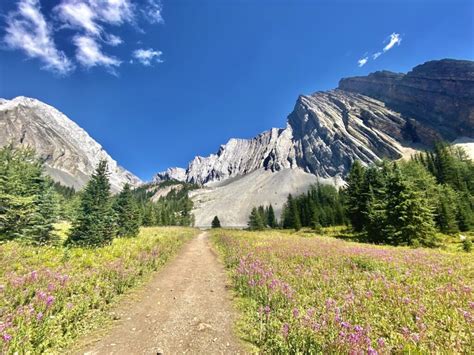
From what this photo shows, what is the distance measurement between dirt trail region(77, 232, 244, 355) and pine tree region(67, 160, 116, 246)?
14679mm

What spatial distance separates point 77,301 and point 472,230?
50898mm

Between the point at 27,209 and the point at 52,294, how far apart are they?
74.2 ft

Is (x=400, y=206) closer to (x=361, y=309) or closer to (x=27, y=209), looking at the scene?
(x=361, y=309)

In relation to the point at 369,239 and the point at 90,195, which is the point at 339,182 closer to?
the point at 369,239

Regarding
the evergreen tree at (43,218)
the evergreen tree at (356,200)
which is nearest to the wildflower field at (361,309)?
the evergreen tree at (43,218)

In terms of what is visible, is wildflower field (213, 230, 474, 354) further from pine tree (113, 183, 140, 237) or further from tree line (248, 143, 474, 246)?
pine tree (113, 183, 140, 237)

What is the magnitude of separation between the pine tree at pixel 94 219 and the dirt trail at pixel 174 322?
14679mm

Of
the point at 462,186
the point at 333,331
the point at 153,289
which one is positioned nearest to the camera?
the point at 333,331

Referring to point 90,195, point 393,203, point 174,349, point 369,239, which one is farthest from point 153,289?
point 369,239

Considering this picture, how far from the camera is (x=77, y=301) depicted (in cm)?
736

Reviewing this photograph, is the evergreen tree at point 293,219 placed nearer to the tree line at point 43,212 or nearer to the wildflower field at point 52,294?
the tree line at point 43,212

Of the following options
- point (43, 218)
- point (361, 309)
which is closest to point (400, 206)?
point (361, 309)

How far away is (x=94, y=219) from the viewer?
908 inches

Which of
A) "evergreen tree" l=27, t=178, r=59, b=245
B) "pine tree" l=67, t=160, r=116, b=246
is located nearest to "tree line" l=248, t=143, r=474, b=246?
"pine tree" l=67, t=160, r=116, b=246
